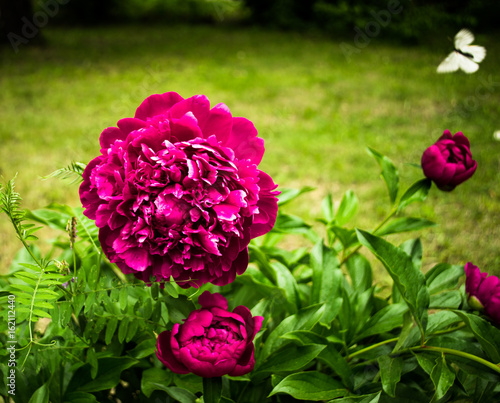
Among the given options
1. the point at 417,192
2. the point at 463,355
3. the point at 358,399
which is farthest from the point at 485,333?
the point at 417,192

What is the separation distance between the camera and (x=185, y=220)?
81 cm

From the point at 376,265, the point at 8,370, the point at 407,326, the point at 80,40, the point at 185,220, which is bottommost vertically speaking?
the point at 80,40

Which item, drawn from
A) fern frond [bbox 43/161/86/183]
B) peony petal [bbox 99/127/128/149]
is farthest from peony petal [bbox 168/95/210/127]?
fern frond [bbox 43/161/86/183]

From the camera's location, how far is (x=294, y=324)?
1151 mm

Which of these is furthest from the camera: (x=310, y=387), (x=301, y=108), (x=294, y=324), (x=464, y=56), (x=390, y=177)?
→ (x=301, y=108)

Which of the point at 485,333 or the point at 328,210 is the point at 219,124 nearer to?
the point at 485,333

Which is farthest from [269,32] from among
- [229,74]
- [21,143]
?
[21,143]

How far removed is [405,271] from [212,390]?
51 cm

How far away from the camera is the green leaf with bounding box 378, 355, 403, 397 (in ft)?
3.21

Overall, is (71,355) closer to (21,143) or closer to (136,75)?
(21,143)

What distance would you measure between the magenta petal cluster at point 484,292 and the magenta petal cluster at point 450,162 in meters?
0.24

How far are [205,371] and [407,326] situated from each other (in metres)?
0.48

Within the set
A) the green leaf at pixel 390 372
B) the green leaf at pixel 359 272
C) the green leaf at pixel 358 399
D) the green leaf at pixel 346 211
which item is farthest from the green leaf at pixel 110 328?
the green leaf at pixel 346 211

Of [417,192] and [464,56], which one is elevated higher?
[464,56]
